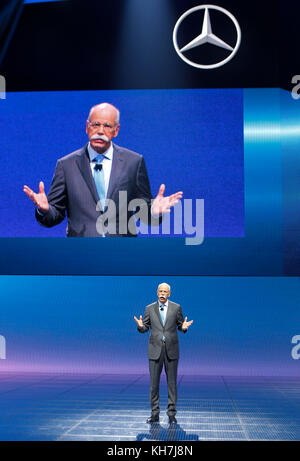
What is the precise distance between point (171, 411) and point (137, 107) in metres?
5.29

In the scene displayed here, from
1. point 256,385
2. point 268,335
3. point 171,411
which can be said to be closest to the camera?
point 171,411

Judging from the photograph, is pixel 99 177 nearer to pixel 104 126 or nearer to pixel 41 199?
pixel 104 126

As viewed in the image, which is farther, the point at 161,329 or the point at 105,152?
the point at 105,152

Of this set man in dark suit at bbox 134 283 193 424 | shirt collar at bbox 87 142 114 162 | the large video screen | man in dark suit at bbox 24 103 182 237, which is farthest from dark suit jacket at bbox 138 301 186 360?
shirt collar at bbox 87 142 114 162

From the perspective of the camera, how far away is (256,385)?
325 inches

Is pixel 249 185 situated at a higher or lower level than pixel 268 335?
higher

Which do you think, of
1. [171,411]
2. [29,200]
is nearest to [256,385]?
[171,411]

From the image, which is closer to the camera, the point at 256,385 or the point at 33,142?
the point at 256,385

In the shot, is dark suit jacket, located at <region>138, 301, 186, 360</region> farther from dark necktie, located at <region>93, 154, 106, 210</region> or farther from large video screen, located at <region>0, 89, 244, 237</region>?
dark necktie, located at <region>93, 154, 106, 210</region>

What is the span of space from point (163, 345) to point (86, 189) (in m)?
4.08

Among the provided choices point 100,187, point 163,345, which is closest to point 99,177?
point 100,187

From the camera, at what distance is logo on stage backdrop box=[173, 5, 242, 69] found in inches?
361

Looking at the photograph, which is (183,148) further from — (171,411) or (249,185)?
(171,411)

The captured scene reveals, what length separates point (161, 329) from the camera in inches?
229
